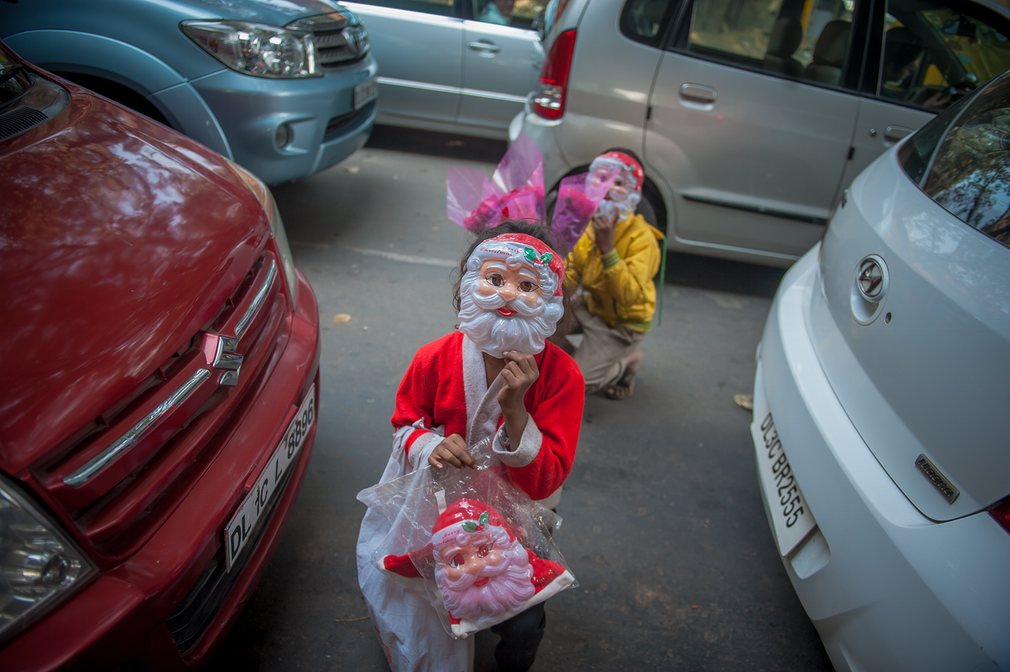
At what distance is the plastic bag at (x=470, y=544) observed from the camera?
1.43 metres

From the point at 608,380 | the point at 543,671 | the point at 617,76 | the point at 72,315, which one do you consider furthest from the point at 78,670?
the point at 617,76

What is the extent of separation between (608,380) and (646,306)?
377mm

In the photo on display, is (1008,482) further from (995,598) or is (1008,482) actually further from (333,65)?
(333,65)

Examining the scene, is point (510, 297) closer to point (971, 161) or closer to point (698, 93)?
point (971, 161)

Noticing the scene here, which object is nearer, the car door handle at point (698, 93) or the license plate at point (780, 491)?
the license plate at point (780, 491)

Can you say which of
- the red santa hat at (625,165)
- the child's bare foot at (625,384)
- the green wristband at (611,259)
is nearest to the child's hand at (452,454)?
the green wristband at (611,259)

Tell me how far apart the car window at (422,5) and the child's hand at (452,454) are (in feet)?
15.4

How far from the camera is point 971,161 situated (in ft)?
6.53

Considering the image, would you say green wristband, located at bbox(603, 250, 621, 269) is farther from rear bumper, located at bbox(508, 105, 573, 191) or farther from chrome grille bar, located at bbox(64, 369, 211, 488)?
chrome grille bar, located at bbox(64, 369, 211, 488)

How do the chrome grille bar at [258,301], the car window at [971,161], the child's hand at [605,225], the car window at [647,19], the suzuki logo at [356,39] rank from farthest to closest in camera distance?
the suzuki logo at [356,39]
the car window at [647,19]
the child's hand at [605,225]
the car window at [971,161]
the chrome grille bar at [258,301]

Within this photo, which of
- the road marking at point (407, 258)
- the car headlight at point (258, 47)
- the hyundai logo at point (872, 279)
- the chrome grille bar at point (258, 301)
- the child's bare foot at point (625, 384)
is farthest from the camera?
the road marking at point (407, 258)

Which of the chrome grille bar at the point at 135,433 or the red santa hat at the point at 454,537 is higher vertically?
the chrome grille bar at the point at 135,433

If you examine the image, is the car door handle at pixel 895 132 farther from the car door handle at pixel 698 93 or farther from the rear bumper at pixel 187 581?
the rear bumper at pixel 187 581

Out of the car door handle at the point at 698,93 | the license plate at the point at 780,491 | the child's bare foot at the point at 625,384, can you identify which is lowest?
the child's bare foot at the point at 625,384
